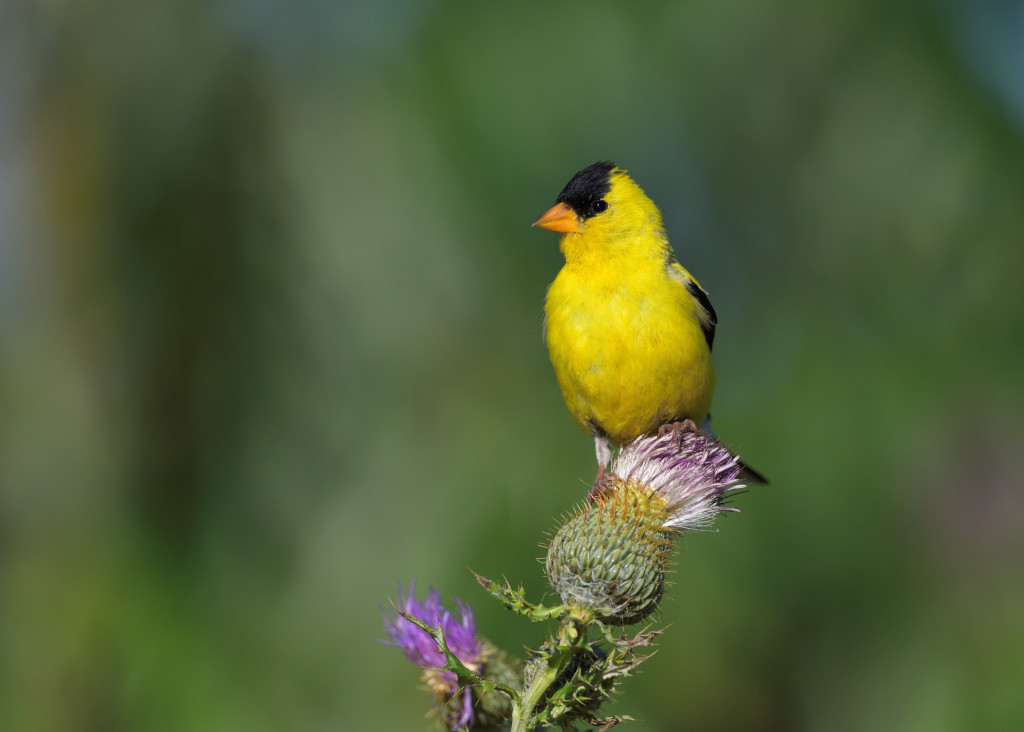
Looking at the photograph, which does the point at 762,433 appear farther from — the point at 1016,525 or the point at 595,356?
the point at 595,356

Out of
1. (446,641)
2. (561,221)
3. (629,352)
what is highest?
(561,221)

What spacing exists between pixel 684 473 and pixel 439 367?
3.05 meters

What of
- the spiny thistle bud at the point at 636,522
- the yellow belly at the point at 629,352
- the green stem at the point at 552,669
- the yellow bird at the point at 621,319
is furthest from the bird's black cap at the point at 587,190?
the green stem at the point at 552,669

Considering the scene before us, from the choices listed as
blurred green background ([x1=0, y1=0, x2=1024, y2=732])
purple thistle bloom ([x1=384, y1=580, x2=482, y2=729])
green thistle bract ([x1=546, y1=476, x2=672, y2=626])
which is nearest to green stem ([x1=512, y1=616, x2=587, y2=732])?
green thistle bract ([x1=546, y1=476, x2=672, y2=626])

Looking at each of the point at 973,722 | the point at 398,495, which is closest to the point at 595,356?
the point at 398,495

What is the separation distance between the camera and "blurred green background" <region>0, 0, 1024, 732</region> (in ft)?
15.0

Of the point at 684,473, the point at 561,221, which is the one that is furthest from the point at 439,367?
the point at 684,473

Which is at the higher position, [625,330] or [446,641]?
[625,330]

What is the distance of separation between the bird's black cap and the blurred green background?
5.59 ft

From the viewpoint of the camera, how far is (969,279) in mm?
5523

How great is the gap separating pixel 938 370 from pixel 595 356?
3423 mm

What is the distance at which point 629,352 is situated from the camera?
282 cm

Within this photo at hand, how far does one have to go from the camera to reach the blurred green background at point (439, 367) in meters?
4.57

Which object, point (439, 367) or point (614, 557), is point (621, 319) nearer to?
point (614, 557)
